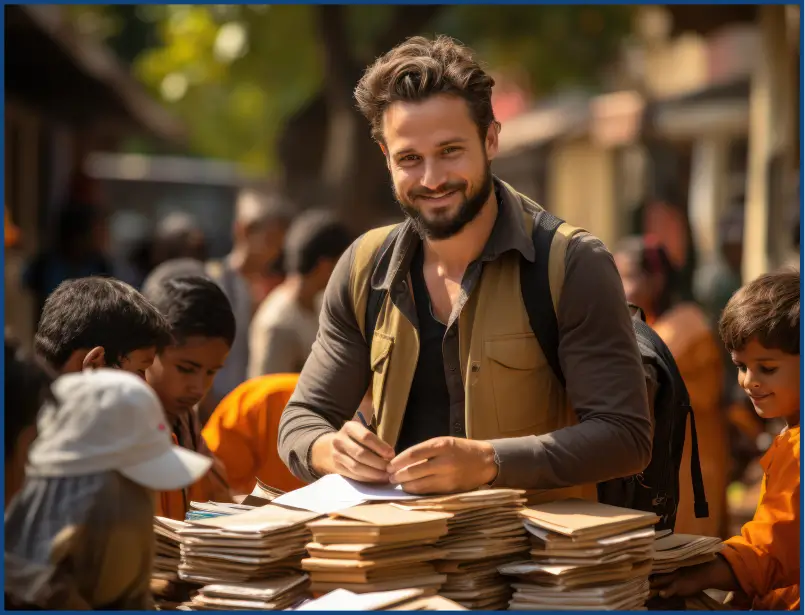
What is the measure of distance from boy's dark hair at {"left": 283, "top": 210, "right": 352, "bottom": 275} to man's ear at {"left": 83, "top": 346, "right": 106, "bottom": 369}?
165 inches

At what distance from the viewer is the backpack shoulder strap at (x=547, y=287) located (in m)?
3.94

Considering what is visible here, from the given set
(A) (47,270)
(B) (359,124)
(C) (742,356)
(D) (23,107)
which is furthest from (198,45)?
(C) (742,356)

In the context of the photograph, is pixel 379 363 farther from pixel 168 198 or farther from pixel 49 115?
pixel 168 198

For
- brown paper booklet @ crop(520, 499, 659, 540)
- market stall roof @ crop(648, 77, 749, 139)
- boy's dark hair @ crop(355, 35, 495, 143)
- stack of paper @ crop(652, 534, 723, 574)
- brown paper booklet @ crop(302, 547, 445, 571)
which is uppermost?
market stall roof @ crop(648, 77, 749, 139)

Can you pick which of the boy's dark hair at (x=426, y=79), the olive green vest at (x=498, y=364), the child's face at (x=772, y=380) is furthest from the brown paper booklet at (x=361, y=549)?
the child's face at (x=772, y=380)

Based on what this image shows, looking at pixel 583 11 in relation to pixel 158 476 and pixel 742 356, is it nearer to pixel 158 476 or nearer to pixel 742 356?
pixel 742 356

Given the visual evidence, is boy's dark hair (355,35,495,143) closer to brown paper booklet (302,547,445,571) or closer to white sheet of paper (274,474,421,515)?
white sheet of paper (274,474,421,515)

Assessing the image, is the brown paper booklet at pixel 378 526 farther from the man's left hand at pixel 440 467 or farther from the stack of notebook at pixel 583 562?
the stack of notebook at pixel 583 562

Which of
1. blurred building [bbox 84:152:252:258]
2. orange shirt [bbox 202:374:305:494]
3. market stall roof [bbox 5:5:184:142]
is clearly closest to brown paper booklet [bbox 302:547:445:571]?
orange shirt [bbox 202:374:305:494]

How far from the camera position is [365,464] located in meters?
3.68

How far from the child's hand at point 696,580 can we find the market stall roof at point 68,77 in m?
8.50

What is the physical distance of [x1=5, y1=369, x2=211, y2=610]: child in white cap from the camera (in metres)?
3.05

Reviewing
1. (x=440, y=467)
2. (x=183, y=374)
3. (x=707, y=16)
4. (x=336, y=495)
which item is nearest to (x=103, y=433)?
(x=336, y=495)

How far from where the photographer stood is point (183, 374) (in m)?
4.80
